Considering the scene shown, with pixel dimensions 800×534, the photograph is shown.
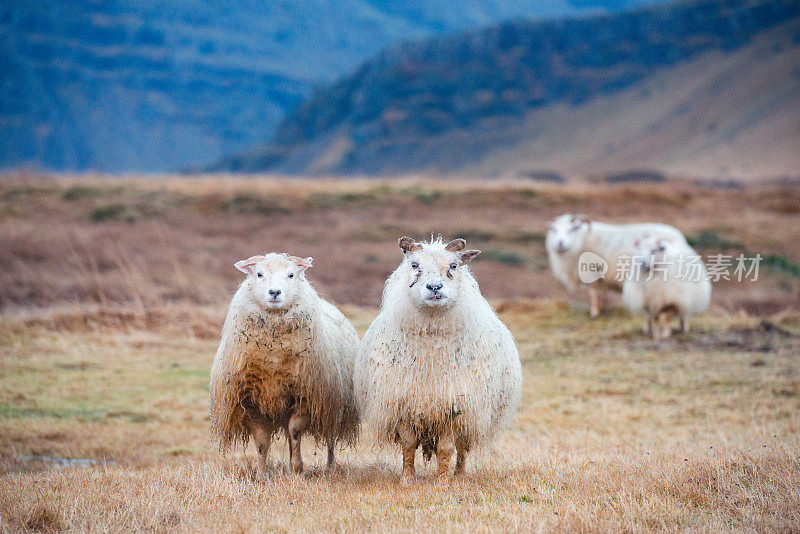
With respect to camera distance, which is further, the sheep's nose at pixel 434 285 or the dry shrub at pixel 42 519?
the sheep's nose at pixel 434 285

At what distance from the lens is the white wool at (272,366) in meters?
8.15

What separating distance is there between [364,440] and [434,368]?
406 centimetres

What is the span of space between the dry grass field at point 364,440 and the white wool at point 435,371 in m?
0.53

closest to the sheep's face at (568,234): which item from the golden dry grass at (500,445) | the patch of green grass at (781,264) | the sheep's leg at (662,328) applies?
the golden dry grass at (500,445)

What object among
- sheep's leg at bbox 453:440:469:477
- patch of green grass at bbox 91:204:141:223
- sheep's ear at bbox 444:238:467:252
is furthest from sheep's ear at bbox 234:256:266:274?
patch of green grass at bbox 91:204:141:223

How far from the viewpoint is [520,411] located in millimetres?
12031

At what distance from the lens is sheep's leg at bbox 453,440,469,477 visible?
25.9 feet

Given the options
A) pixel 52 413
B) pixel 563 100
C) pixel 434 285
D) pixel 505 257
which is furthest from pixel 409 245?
pixel 563 100

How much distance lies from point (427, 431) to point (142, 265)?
59.6 feet

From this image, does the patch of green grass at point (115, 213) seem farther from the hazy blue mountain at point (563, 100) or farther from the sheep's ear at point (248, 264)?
the hazy blue mountain at point (563, 100)

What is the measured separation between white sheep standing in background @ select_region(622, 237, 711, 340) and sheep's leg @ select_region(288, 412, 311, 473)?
9171 mm

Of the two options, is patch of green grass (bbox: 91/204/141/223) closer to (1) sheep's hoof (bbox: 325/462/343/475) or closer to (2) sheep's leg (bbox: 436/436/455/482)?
(1) sheep's hoof (bbox: 325/462/343/475)

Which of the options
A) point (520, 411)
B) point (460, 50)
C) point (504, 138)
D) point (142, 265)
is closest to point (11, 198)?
point (142, 265)

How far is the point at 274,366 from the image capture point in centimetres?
816
